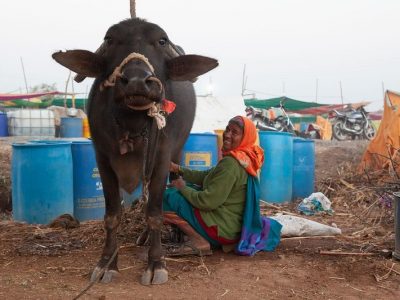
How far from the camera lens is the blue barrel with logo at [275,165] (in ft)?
20.9

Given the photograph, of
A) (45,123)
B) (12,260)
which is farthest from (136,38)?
(45,123)

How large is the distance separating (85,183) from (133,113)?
2694mm

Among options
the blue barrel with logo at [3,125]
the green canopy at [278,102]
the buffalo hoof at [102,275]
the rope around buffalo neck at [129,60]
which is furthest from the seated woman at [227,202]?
the green canopy at [278,102]

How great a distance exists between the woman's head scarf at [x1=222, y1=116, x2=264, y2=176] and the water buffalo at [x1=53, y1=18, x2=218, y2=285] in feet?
1.93

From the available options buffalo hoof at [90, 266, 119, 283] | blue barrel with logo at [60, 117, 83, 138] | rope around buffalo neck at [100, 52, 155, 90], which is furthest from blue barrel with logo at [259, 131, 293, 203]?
blue barrel with logo at [60, 117, 83, 138]

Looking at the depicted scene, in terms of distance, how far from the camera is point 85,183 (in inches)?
208

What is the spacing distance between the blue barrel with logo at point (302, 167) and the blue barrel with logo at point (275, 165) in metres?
0.37

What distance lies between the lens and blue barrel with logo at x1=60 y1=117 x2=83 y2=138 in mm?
13594

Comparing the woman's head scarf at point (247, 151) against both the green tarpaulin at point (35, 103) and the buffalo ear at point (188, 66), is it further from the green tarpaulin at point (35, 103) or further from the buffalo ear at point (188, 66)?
the green tarpaulin at point (35, 103)

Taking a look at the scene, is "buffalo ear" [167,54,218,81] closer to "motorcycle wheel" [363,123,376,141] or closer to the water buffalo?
the water buffalo

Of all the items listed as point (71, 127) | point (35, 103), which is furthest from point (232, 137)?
point (35, 103)

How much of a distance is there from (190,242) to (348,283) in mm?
1292

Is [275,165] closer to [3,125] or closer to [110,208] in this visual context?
[110,208]

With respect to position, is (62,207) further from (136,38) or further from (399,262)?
(399,262)
